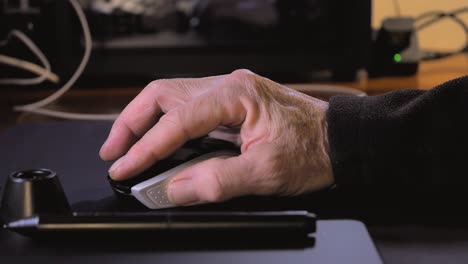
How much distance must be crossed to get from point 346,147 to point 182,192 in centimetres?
13

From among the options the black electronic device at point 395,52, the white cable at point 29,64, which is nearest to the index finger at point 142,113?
the white cable at point 29,64

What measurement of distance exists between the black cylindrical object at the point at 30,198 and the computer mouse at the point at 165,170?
60 millimetres

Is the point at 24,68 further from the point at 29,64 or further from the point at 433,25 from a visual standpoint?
the point at 433,25

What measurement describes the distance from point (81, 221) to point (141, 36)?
0.73 m

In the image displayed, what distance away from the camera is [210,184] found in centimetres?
47

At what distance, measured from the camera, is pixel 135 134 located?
58 cm

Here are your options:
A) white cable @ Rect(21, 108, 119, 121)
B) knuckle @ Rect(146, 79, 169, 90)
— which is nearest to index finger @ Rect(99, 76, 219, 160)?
knuckle @ Rect(146, 79, 169, 90)

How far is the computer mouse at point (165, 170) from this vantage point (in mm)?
475

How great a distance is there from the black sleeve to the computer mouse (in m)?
0.09

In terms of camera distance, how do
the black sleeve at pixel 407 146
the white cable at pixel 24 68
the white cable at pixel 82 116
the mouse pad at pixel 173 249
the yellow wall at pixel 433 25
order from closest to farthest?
the mouse pad at pixel 173 249 < the black sleeve at pixel 407 146 < the white cable at pixel 82 116 < the white cable at pixel 24 68 < the yellow wall at pixel 433 25

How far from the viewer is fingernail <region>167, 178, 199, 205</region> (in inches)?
18.5

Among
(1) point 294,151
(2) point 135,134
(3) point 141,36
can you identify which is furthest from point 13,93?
(1) point 294,151

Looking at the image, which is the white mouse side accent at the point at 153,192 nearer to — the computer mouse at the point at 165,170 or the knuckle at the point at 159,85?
the computer mouse at the point at 165,170

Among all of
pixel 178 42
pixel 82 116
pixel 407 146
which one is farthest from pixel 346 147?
pixel 178 42
